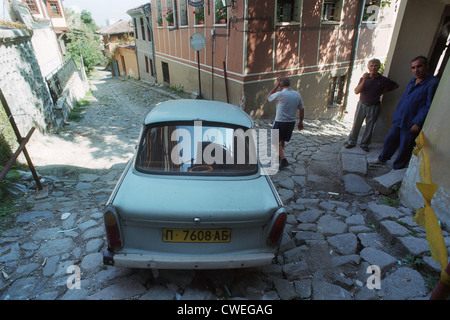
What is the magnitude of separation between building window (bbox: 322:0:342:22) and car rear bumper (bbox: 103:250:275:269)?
12.3 m

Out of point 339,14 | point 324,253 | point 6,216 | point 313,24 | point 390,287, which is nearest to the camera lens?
point 390,287

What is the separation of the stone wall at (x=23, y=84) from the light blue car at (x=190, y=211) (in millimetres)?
4803

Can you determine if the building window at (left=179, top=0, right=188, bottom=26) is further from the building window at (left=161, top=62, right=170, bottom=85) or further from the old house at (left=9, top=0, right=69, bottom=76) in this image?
the old house at (left=9, top=0, right=69, bottom=76)

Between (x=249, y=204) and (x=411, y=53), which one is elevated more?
(x=411, y=53)

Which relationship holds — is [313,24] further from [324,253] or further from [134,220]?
[134,220]

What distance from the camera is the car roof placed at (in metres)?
3.19

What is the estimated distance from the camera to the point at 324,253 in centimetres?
329

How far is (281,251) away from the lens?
336cm

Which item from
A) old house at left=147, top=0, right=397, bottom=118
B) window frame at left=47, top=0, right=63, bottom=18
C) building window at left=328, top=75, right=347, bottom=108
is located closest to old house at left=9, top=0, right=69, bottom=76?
window frame at left=47, top=0, right=63, bottom=18

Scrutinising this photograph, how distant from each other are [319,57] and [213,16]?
5.20 m

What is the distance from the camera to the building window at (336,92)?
13410mm

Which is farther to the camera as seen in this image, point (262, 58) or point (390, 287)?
point (262, 58)

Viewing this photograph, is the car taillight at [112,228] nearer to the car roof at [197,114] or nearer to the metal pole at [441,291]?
the car roof at [197,114]
